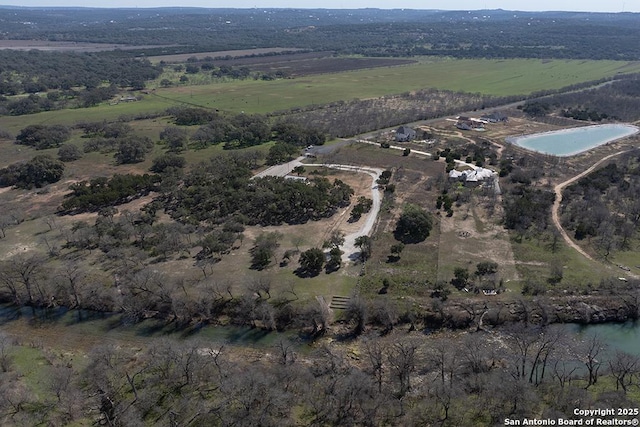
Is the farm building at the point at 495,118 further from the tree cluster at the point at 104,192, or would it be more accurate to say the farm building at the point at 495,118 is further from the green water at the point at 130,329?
the green water at the point at 130,329

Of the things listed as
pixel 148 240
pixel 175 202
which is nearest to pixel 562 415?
pixel 148 240

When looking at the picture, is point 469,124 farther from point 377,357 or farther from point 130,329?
point 130,329

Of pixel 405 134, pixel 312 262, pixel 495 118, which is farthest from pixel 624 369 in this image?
pixel 495 118

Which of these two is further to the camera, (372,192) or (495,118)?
(495,118)

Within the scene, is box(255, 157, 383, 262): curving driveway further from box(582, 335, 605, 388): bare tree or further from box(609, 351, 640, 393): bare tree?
box(609, 351, 640, 393): bare tree

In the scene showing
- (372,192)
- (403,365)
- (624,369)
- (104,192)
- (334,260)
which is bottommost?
(403,365)

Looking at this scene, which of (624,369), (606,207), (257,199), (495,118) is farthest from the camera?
(495,118)

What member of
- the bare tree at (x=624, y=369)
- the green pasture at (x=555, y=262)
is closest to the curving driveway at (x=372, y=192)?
the green pasture at (x=555, y=262)
